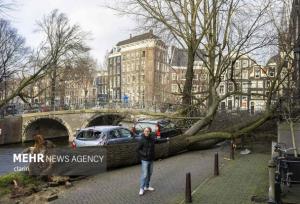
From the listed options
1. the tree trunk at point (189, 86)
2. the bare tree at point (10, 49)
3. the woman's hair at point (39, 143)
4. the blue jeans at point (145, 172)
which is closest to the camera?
the blue jeans at point (145, 172)

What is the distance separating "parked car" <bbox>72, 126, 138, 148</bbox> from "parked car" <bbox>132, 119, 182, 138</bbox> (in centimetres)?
182

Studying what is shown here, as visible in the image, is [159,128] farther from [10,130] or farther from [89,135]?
[10,130]

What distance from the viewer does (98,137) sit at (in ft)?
57.6

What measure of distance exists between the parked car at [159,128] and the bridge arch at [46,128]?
29.4m

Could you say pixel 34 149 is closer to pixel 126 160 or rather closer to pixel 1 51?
pixel 126 160

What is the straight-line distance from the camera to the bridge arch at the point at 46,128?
167 feet

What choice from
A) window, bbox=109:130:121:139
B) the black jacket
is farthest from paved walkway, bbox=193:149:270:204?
window, bbox=109:130:121:139

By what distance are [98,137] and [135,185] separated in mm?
5790

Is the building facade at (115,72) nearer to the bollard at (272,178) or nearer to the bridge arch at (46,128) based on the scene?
the bridge arch at (46,128)

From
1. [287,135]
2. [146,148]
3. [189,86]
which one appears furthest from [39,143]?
[189,86]

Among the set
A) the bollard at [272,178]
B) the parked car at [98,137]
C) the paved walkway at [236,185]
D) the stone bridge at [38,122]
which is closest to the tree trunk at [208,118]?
the parked car at [98,137]

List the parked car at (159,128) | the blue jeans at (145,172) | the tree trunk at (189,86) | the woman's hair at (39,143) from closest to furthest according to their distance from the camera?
the blue jeans at (145,172) < the woman's hair at (39,143) < the parked car at (159,128) < the tree trunk at (189,86)

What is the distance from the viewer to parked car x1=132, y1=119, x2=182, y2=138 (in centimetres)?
2041

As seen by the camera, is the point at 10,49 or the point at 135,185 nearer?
the point at 135,185
